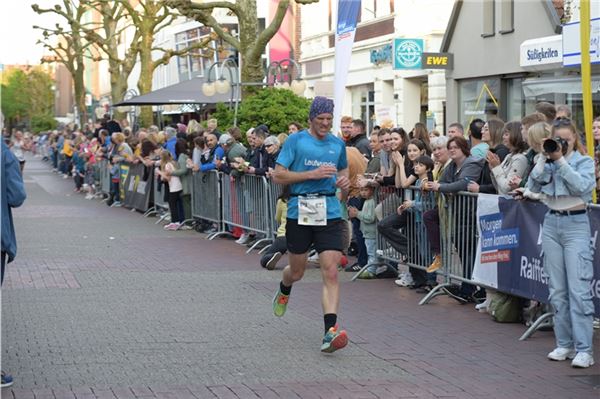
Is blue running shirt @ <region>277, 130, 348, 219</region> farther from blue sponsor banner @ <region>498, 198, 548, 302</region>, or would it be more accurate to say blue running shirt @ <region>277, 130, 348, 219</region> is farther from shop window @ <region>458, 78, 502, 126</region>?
shop window @ <region>458, 78, 502, 126</region>

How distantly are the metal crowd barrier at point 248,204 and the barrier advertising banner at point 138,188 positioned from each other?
21.1ft

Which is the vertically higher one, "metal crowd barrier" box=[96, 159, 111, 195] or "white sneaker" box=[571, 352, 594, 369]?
"metal crowd barrier" box=[96, 159, 111, 195]

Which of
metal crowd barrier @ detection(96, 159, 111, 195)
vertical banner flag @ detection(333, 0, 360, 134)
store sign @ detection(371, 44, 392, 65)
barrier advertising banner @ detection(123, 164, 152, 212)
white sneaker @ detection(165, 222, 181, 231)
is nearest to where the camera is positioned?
vertical banner flag @ detection(333, 0, 360, 134)

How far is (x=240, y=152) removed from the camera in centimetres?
1839

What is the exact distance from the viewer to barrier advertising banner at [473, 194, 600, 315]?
9625 mm

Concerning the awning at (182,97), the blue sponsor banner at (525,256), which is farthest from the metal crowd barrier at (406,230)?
the awning at (182,97)

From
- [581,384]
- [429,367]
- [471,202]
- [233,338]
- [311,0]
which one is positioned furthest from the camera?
[311,0]

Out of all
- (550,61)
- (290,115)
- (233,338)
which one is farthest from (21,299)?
(550,61)

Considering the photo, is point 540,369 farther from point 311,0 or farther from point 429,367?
point 311,0

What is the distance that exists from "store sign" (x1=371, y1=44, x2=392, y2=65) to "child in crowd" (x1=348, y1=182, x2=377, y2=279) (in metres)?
20.1

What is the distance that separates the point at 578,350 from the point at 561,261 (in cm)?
67

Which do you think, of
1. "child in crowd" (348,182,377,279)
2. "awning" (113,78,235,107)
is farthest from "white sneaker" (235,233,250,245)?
"awning" (113,78,235,107)

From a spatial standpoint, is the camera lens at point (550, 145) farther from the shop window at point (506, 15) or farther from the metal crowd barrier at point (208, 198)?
the shop window at point (506, 15)

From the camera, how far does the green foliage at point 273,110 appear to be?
20875 millimetres
